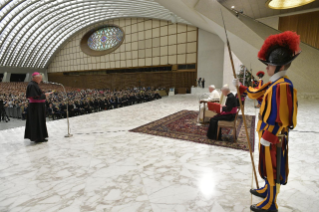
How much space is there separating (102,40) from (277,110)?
30.1 m

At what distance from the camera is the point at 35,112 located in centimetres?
389

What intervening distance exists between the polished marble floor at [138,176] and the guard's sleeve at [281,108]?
3.30 feet

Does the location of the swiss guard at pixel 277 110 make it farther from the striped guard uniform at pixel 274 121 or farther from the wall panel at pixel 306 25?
the wall panel at pixel 306 25

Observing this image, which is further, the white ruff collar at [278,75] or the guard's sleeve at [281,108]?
the white ruff collar at [278,75]

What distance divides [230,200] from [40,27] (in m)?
33.6

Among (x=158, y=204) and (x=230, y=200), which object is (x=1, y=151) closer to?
(x=158, y=204)

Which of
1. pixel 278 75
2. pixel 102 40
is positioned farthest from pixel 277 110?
pixel 102 40

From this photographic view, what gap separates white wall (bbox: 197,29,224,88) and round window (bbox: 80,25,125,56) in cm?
1208

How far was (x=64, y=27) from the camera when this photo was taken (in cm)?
2816

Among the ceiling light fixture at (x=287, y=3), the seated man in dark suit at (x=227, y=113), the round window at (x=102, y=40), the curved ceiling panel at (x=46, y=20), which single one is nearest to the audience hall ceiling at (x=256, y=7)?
the ceiling light fixture at (x=287, y=3)

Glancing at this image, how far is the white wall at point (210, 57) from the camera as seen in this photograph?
1847 cm

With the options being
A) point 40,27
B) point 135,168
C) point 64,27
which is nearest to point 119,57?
point 64,27

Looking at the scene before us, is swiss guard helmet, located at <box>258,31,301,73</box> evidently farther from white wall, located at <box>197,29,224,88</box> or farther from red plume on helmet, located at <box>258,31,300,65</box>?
white wall, located at <box>197,29,224,88</box>

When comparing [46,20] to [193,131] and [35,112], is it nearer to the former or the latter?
[35,112]
